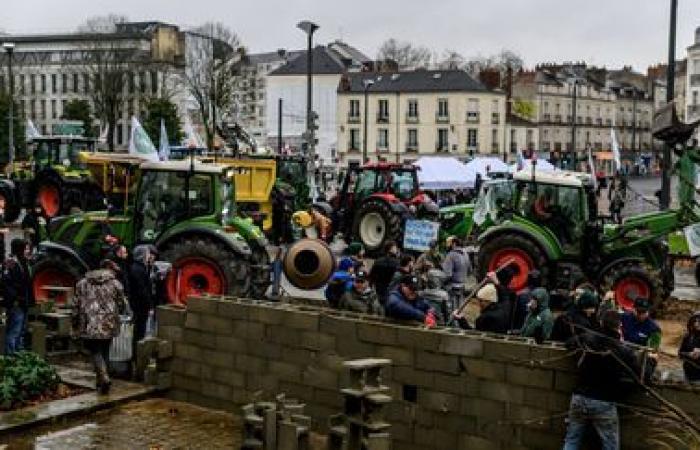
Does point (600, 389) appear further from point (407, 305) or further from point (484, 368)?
point (407, 305)

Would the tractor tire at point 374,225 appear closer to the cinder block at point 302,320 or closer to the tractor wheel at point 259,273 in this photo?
the tractor wheel at point 259,273

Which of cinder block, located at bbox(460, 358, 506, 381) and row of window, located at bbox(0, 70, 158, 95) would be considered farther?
row of window, located at bbox(0, 70, 158, 95)

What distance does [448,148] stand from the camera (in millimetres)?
79438

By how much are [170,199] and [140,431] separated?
5.74m

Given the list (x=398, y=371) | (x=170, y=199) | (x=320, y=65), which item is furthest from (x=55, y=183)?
(x=320, y=65)

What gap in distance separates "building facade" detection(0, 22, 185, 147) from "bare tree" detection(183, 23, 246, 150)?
2094 mm

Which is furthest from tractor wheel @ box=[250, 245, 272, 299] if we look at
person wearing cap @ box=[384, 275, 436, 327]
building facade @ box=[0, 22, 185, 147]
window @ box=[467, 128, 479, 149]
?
window @ box=[467, 128, 479, 149]

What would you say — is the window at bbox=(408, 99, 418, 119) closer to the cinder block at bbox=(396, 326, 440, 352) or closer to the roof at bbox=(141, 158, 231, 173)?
the roof at bbox=(141, 158, 231, 173)

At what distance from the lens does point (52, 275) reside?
16938mm

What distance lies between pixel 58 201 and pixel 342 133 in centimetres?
4967

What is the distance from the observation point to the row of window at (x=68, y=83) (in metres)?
77.8

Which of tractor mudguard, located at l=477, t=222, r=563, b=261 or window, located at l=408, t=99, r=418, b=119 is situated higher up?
window, located at l=408, t=99, r=418, b=119

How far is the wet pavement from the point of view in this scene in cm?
1101

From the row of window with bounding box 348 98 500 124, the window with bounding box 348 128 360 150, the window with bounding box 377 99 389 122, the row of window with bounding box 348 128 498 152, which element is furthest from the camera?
the window with bounding box 348 128 360 150
